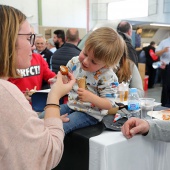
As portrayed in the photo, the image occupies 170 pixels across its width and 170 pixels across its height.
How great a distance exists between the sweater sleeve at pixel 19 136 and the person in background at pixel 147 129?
1.68ft

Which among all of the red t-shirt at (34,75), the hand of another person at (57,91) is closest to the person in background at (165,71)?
the red t-shirt at (34,75)

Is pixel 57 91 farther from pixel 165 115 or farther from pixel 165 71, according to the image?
Answer: pixel 165 71

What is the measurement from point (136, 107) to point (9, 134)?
0.95 metres

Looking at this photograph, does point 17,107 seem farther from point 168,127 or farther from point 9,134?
point 168,127

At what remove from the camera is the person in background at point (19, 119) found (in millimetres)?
771

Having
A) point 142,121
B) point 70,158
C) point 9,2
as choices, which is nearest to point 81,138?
point 70,158

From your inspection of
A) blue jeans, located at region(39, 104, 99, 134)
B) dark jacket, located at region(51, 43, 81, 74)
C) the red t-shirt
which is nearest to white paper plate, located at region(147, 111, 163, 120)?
blue jeans, located at region(39, 104, 99, 134)

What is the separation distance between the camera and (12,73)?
2.90ft

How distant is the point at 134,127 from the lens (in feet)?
4.08

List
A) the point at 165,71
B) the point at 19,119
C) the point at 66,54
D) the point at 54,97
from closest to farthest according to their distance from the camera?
the point at 19,119
the point at 54,97
the point at 66,54
the point at 165,71

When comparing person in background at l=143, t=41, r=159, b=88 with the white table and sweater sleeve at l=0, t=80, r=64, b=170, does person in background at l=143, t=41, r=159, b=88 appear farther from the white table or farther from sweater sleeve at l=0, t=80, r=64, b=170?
sweater sleeve at l=0, t=80, r=64, b=170

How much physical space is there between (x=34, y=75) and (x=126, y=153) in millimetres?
1472

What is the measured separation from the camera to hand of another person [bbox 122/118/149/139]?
1230 mm

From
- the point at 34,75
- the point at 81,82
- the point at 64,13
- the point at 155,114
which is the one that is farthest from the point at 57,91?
the point at 64,13
